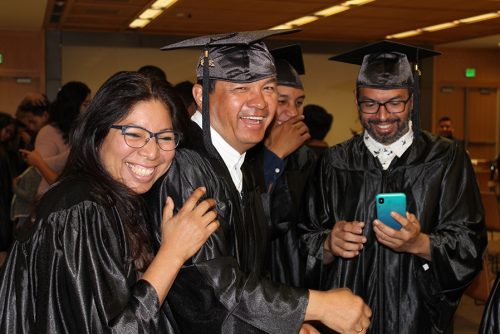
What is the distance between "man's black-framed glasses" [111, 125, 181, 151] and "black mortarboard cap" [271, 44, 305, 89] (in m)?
1.85

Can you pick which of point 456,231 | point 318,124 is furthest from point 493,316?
point 318,124

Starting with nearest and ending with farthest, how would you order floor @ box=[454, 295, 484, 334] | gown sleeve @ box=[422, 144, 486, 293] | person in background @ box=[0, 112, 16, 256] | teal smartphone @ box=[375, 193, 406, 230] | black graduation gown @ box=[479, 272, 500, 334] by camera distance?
black graduation gown @ box=[479, 272, 500, 334], teal smartphone @ box=[375, 193, 406, 230], gown sleeve @ box=[422, 144, 486, 293], person in background @ box=[0, 112, 16, 256], floor @ box=[454, 295, 484, 334]

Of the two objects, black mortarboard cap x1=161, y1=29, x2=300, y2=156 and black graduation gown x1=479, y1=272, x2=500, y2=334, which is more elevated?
black mortarboard cap x1=161, y1=29, x2=300, y2=156

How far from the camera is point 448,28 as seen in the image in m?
12.8

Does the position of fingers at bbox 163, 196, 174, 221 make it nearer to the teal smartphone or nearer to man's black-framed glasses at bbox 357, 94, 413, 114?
the teal smartphone

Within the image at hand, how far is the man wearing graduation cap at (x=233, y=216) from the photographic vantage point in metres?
2.18

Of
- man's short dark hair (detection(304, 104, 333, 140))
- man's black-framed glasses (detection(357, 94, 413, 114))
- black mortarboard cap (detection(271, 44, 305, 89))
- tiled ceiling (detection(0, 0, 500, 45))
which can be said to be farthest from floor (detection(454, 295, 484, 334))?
tiled ceiling (detection(0, 0, 500, 45))

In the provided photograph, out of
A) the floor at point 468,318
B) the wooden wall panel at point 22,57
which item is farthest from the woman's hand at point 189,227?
the wooden wall panel at point 22,57

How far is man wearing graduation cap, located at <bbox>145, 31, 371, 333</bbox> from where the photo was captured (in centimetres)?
218

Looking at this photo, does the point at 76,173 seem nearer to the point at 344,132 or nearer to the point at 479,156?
the point at 344,132

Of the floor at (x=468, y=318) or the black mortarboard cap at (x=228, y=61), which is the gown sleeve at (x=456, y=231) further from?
the floor at (x=468, y=318)

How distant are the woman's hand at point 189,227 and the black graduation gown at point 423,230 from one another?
4.06 feet

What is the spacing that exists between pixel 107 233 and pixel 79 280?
0.15 m

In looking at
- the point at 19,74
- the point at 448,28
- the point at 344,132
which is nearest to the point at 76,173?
the point at 448,28
